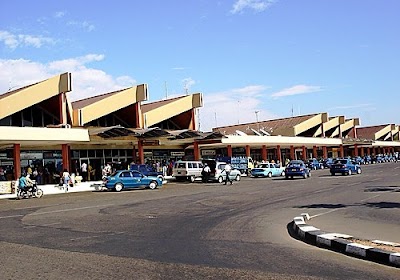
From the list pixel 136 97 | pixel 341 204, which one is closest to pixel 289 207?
pixel 341 204

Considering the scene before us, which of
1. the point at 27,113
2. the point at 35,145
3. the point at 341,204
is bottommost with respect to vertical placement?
the point at 341,204

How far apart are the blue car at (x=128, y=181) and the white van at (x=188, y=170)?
654 cm

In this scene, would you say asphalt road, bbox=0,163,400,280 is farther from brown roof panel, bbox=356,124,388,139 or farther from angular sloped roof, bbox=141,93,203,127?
brown roof panel, bbox=356,124,388,139

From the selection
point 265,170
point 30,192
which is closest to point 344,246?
point 30,192

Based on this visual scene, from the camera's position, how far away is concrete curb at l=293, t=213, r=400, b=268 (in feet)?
26.5

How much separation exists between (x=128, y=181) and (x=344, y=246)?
84.6ft

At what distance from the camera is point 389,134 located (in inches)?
4560

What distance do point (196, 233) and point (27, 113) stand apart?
31342mm

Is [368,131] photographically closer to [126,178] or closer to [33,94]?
[126,178]

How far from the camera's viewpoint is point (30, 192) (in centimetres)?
2945

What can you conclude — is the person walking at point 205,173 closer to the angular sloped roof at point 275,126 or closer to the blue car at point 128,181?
the blue car at point 128,181

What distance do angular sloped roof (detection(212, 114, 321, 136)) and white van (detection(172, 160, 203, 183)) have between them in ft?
100

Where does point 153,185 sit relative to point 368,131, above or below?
below

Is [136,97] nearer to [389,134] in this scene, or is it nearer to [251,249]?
[251,249]
